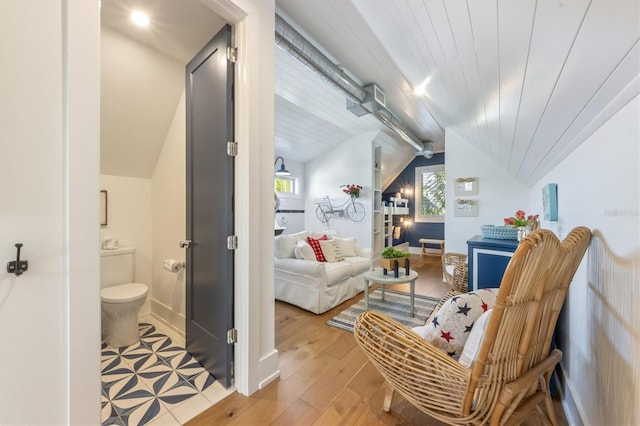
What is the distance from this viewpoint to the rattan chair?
855 mm

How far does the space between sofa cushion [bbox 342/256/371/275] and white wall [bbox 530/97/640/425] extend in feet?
7.31

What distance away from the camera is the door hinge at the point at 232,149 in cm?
166

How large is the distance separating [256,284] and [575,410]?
1868 mm

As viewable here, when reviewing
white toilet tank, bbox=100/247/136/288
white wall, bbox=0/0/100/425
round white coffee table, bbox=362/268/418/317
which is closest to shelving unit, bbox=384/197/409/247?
round white coffee table, bbox=362/268/418/317

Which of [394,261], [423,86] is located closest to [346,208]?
[394,261]

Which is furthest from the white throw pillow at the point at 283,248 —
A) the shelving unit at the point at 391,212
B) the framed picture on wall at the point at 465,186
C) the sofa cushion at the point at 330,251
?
the shelving unit at the point at 391,212

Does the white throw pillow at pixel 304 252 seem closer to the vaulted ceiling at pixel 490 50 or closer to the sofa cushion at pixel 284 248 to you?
the sofa cushion at pixel 284 248

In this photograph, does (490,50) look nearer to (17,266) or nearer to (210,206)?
(210,206)

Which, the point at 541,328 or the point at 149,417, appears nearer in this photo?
the point at 541,328

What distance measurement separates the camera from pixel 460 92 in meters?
1.88

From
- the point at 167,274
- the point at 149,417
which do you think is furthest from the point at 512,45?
the point at 167,274

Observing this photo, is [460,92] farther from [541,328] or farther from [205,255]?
[205,255]

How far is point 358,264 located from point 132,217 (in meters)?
2.77

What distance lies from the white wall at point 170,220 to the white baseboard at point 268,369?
1078 mm
